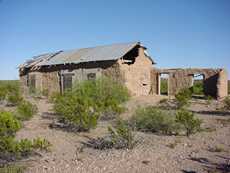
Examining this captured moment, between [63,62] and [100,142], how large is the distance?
15.3 metres

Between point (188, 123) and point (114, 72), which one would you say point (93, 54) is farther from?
point (188, 123)

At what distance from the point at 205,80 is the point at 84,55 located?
9573 millimetres

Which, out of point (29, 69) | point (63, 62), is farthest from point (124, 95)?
point (29, 69)

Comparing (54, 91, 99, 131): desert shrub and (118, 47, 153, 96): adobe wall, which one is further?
(118, 47, 153, 96): adobe wall

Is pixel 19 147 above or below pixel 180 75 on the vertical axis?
below

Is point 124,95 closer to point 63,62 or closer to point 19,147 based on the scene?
point 63,62

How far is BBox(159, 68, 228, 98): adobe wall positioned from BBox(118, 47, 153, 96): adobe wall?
1.34 m

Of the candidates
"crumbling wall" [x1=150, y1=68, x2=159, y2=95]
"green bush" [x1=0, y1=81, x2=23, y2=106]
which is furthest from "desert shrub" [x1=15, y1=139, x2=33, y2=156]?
"crumbling wall" [x1=150, y1=68, x2=159, y2=95]

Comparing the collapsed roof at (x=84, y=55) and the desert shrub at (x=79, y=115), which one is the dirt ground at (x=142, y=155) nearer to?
the desert shrub at (x=79, y=115)

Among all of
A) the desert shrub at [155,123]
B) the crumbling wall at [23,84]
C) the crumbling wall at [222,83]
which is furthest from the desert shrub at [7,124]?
the crumbling wall at [23,84]

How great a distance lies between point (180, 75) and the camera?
886 inches

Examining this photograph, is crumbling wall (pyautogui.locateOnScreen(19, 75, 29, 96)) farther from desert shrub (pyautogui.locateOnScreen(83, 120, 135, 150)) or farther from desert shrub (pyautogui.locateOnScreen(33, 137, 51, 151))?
desert shrub (pyautogui.locateOnScreen(33, 137, 51, 151))

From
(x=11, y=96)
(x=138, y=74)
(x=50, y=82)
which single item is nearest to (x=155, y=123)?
(x=11, y=96)

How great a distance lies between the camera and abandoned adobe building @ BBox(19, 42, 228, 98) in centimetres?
2050
